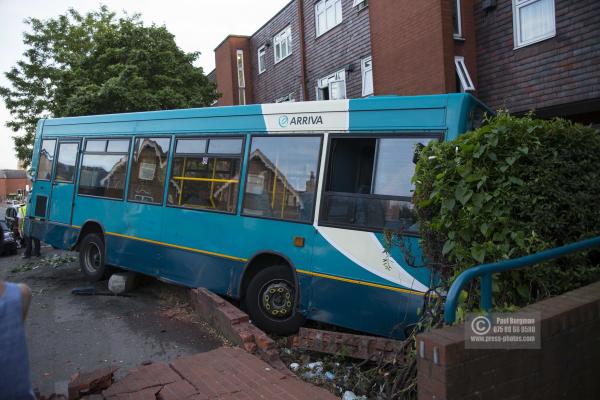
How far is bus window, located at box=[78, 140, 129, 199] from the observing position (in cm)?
834

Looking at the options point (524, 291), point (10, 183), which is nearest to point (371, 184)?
point (524, 291)

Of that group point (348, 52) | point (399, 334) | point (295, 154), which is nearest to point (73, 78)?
point (348, 52)

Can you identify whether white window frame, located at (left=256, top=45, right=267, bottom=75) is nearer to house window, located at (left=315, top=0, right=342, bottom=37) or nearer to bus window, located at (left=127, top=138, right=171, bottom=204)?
house window, located at (left=315, top=0, right=342, bottom=37)

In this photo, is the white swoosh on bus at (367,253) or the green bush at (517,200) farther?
the white swoosh on bus at (367,253)

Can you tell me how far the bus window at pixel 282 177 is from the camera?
5.83m

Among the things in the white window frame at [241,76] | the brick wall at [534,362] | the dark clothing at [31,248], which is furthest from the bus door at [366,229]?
the white window frame at [241,76]

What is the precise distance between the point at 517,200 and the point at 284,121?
3466 millimetres

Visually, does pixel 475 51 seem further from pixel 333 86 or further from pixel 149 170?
pixel 149 170

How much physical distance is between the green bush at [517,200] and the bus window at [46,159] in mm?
8499

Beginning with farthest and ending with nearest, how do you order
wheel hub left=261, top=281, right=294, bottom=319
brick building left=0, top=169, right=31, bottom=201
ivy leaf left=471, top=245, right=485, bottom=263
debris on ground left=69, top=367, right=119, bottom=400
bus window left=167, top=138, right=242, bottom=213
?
brick building left=0, top=169, right=31, bottom=201 < bus window left=167, top=138, right=242, bottom=213 < wheel hub left=261, top=281, right=294, bottom=319 < debris on ground left=69, top=367, right=119, bottom=400 < ivy leaf left=471, top=245, right=485, bottom=263

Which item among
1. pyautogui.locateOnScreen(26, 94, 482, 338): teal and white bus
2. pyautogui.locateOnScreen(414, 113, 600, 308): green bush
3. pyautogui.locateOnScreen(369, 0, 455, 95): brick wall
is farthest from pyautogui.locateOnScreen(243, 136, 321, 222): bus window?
pyautogui.locateOnScreen(369, 0, 455, 95): brick wall

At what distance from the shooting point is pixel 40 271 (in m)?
10.6

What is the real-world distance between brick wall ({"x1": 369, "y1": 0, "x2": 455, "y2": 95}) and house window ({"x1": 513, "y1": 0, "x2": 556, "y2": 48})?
1334 millimetres

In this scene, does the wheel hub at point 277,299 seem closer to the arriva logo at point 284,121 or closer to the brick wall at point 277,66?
the arriva logo at point 284,121
